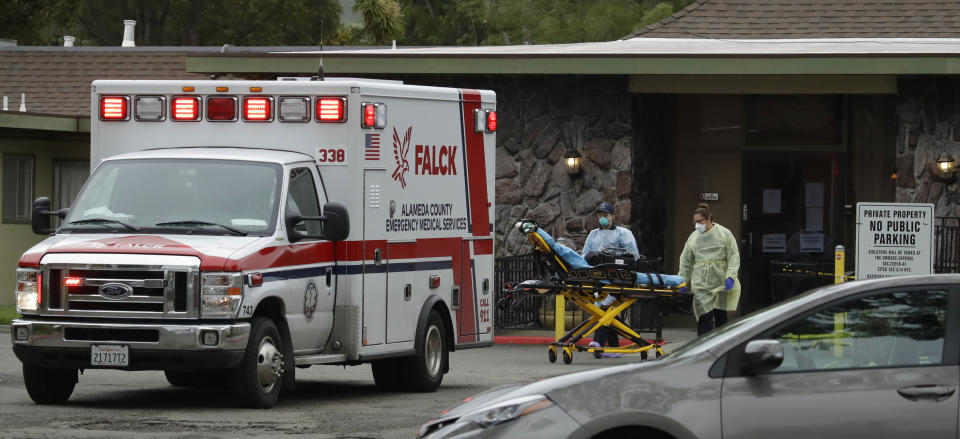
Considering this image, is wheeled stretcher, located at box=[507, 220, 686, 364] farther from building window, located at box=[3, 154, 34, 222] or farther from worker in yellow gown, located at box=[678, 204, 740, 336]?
building window, located at box=[3, 154, 34, 222]

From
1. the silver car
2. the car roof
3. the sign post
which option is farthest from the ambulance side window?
the silver car

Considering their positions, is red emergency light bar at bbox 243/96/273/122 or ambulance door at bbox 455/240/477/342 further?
ambulance door at bbox 455/240/477/342

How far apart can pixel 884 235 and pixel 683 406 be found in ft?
27.9

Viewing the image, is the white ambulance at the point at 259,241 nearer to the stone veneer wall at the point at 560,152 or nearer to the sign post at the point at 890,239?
the sign post at the point at 890,239

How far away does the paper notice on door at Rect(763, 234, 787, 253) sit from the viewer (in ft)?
73.7

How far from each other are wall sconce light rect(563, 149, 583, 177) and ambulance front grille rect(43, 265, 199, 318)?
35.5ft

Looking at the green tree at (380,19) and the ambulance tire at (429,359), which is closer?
the ambulance tire at (429,359)

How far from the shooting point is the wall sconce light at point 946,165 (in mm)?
20453

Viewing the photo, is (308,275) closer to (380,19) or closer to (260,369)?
(260,369)

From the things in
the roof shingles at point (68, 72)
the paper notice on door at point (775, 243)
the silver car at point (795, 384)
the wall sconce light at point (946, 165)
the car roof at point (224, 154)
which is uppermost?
the roof shingles at point (68, 72)

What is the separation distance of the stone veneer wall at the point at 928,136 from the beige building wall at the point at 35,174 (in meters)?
14.1

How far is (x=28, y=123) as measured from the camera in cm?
2473

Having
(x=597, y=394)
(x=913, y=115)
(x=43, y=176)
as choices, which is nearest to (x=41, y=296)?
(x=597, y=394)

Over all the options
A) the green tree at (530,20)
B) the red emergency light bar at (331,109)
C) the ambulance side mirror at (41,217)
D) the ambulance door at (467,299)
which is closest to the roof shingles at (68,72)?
the ambulance door at (467,299)
